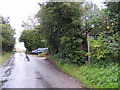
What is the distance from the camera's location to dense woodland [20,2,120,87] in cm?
712

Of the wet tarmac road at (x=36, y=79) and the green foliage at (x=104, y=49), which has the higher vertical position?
the green foliage at (x=104, y=49)

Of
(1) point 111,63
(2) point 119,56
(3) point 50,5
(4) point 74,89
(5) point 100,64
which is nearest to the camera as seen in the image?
(4) point 74,89

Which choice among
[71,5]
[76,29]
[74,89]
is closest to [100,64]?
[74,89]

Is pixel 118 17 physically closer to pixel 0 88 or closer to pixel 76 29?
pixel 76 29

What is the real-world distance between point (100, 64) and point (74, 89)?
2.62m

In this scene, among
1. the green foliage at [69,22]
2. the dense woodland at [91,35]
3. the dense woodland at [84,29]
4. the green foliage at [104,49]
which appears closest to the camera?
the dense woodland at [91,35]

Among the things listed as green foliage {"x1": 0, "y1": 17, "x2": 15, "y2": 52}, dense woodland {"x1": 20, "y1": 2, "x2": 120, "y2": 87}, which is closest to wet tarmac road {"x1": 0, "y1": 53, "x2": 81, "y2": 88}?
dense woodland {"x1": 20, "y1": 2, "x2": 120, "y2": 87}

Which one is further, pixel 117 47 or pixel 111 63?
pixel 111 63

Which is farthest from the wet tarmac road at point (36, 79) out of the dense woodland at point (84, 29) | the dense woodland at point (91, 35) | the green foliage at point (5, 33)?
the green foliage at point (5, 33)

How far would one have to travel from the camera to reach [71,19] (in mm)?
11766

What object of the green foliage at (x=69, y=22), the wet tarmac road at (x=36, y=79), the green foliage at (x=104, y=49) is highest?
the green foliage at (x=69, y=22)

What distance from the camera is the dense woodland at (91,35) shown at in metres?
7.12

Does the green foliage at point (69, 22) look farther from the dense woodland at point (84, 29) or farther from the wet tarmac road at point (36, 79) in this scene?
the wet tarmac road at point (36, 79)

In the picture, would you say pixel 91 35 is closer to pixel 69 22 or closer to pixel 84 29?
pixel 84 29
